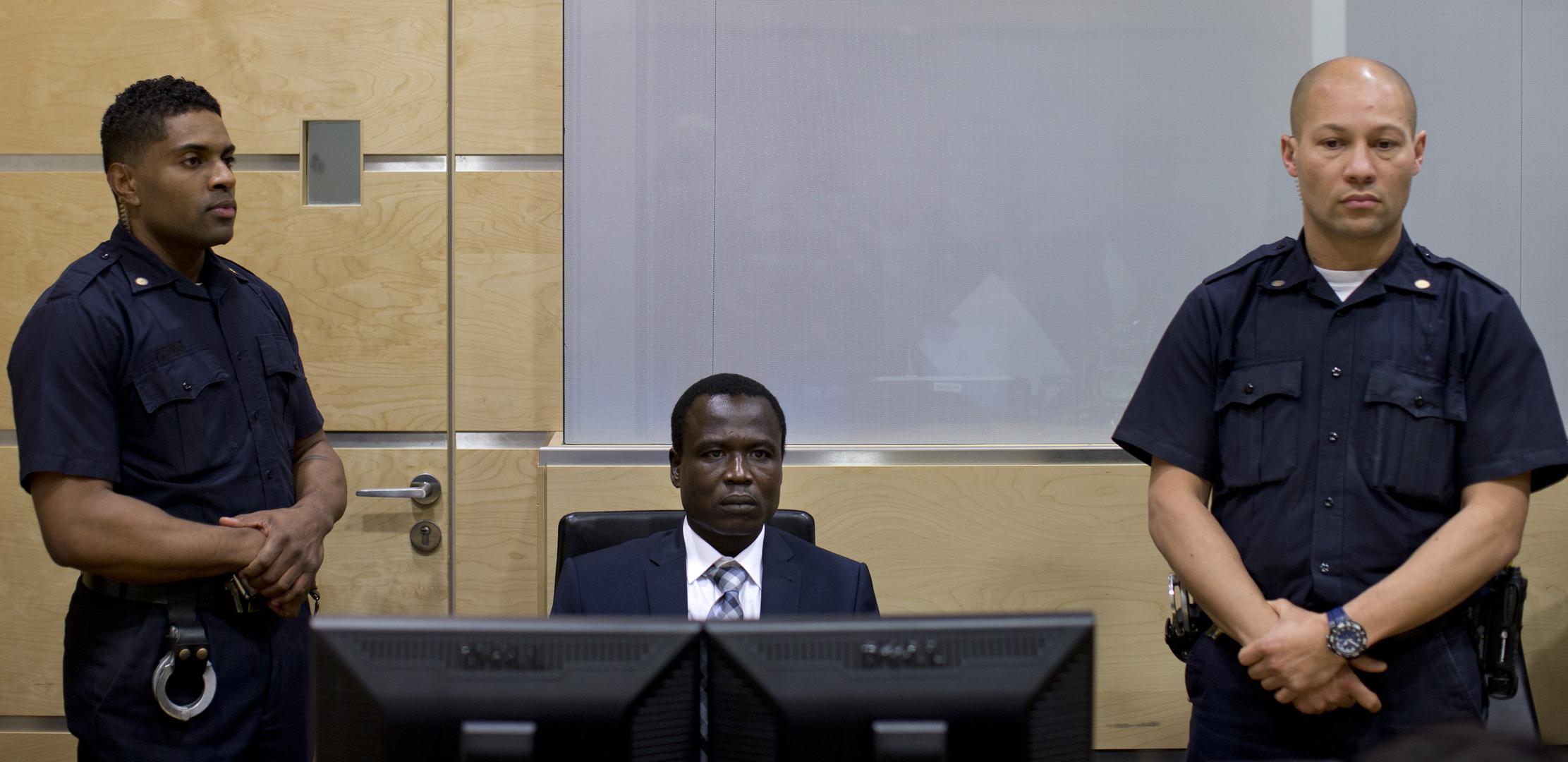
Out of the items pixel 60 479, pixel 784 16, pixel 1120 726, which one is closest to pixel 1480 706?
pixel 1120 726

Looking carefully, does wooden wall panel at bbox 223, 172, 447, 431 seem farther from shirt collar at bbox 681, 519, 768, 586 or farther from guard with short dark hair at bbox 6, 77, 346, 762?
shirt collar at bbox 681, 519, 768, 586

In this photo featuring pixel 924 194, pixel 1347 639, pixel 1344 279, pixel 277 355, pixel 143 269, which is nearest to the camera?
pixel 1347 639

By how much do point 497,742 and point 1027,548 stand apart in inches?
75.7

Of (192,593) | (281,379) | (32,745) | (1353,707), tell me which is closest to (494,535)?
(281,379)

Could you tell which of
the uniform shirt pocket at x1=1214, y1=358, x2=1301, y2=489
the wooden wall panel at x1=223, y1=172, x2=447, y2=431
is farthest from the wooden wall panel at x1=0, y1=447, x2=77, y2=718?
the uniform shirt pocket at x1=1214, y1=358, x2=1301, y2=489

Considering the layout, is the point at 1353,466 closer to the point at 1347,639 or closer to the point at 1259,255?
the point at 1347,639

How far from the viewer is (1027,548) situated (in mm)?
2854

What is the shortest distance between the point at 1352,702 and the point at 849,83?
5.89ft

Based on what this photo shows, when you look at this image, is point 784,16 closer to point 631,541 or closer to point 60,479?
A: point 631,541

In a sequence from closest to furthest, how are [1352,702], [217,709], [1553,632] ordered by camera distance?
1. [1352,702]
2. [217,709]
3. [1553,632]

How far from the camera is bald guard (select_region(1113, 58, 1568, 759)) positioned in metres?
1.81

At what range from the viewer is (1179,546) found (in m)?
1.94

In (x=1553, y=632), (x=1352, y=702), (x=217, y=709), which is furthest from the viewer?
(x=1553, y=632)

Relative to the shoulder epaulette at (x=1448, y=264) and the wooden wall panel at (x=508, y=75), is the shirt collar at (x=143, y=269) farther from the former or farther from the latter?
the shoulder epaulette at (x=1448, y=264)
